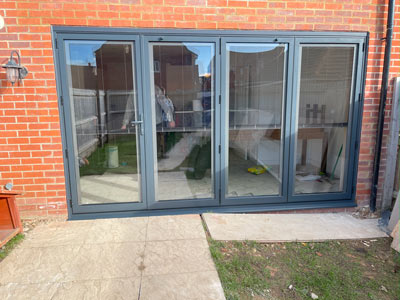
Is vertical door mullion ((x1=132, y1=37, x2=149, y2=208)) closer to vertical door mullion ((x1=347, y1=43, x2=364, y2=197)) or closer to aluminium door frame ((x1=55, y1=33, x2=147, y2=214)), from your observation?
aluminium door frame ((x1=55, y1=33, x2=147, y2=214))

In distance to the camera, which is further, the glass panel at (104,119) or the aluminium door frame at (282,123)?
the aluminium door frame at (282,123)

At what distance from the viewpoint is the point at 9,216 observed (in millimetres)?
2941

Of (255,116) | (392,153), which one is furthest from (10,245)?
(392,153)

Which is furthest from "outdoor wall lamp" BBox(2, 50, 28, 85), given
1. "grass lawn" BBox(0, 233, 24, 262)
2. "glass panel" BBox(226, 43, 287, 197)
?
"glass panel" BBox(226, 43, 287, 197)

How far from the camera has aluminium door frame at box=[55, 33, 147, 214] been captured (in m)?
3.11

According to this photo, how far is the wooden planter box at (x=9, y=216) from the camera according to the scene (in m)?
2.83

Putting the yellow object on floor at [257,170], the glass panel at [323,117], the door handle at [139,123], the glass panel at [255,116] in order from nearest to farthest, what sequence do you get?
the door handle at [139,123], the glass panel at [255,116], the glass panel at [323,117], the yellow object on floor at [257,170]

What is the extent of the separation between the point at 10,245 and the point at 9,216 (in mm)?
303

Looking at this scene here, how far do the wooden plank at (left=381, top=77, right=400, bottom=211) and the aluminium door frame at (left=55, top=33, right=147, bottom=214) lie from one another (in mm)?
3085

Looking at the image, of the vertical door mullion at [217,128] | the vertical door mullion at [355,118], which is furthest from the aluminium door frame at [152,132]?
the vertical door mullion at [355,118]

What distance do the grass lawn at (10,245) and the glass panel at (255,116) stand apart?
239cm

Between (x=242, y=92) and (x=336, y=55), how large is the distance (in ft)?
4.20

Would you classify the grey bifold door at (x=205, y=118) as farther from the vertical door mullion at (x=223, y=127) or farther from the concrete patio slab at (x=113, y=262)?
the concrete patio slab at (x=113, y=262)

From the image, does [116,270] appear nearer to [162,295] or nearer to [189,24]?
[162,295]
